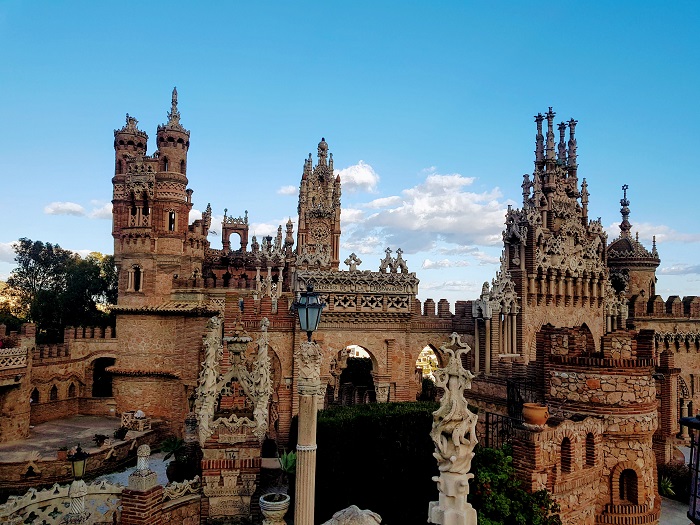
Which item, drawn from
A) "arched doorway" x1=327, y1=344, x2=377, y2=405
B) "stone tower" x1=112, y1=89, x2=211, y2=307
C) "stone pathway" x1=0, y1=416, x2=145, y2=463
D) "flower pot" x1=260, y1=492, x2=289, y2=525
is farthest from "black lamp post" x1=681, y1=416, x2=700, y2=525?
"stone tower" x1=112, y1=89, x2=211, y2=307

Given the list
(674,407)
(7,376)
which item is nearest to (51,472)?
(7,376)

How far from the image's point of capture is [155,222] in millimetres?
31984

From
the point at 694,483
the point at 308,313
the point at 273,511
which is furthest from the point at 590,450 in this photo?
the point at 308,313

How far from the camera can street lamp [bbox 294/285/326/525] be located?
715 cm

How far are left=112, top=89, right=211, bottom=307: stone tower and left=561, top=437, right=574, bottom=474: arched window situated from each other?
979 inches

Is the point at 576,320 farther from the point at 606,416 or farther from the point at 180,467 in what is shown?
the point at 180,467

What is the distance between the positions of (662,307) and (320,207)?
2671cm

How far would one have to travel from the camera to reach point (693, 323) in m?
29.7

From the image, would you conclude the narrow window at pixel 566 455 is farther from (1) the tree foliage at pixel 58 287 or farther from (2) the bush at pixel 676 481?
(1) the tree foliage at pixel 58 287

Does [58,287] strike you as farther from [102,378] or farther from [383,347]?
[383,347]

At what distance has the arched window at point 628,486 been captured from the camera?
13.5 metres

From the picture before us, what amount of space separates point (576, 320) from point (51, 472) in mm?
22296

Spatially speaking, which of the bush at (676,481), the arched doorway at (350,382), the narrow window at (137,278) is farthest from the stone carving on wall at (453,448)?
the narrow window at (137,278)

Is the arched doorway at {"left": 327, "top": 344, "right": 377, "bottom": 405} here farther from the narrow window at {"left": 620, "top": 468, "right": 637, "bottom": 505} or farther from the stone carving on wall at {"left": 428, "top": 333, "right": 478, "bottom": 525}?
the stone carving on wall at {"left": 428, "top": 333, "right": 478, "bottom": 525}
